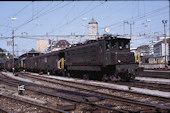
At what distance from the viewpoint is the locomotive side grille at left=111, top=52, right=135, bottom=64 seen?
1752 cm

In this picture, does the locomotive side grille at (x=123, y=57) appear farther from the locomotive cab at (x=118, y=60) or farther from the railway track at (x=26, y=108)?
the railway track at (x=26, y=108)

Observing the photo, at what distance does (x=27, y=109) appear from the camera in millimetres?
9266

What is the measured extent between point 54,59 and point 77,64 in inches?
320

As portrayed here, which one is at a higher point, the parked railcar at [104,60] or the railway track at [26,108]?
the parked railcar at [104,60]

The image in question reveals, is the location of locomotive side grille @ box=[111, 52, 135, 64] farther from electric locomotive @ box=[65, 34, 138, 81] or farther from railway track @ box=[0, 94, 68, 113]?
railway track @ box=[0, 94, 68, 113]

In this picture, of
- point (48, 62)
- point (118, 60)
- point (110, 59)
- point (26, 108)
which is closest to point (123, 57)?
point (118, 60)

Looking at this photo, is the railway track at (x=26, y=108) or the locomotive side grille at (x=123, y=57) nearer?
the railway track at (x=26, y=108)

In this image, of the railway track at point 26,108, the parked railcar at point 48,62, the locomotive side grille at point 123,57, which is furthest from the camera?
the parked railcar at point 48,62

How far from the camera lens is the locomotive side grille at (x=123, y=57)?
57.5 feet

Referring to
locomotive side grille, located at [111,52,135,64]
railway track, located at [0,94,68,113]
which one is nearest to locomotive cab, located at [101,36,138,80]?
locomotive side grille, located at [111,52,135,64]

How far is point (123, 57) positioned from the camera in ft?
58.4

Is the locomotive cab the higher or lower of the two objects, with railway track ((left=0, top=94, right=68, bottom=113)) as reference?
higher

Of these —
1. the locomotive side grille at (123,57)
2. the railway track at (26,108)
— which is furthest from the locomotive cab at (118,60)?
the railway track at (26,108)

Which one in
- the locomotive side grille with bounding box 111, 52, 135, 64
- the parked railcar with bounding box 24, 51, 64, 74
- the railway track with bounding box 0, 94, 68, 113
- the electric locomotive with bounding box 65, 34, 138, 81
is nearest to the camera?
the railway track with bounding box 0, 94, 68, 113
